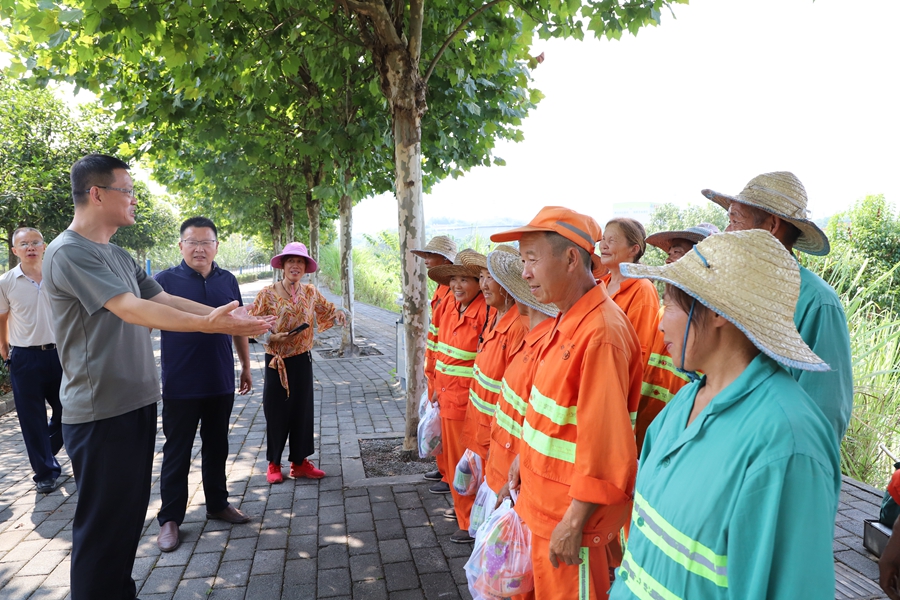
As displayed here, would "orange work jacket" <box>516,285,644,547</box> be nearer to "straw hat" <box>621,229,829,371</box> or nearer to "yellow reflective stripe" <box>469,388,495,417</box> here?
"straw hat" <box>621,229,829,371</box>

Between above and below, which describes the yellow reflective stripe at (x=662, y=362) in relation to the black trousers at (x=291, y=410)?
above

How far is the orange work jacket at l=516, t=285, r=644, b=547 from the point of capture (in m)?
2.17

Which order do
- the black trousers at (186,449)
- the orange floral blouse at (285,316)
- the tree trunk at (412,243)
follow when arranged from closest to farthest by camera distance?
the black trousers at (186,449)
the orange floral blouse at (285,316)
the tree trunk at (412,243)

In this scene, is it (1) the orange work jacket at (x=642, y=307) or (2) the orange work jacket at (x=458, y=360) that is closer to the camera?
(1) the orange work jacket at (x=642, y=307)

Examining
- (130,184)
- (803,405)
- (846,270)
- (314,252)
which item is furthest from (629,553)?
(314,252)

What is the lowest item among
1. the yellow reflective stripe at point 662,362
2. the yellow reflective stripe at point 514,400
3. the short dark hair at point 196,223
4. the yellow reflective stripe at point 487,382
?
the yellow reflective stripe at point 487,382

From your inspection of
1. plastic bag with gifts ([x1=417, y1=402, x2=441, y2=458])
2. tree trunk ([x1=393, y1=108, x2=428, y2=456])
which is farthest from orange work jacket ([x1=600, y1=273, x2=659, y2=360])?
tree trunk ([x1=393, y1=108, x2=428, y2=456])

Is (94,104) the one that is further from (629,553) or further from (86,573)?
(629,553)

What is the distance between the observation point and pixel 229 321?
294 cm

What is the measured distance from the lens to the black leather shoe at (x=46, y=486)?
5.33m

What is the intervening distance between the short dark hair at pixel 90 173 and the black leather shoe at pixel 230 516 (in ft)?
8.86

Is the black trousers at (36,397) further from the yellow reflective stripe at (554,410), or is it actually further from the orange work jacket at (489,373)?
the yellow reflective stripe at (554,410)

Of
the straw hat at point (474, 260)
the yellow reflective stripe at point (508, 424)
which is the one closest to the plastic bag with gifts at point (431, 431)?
the straw hat at point (474, 260)

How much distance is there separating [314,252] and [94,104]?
251 inches
